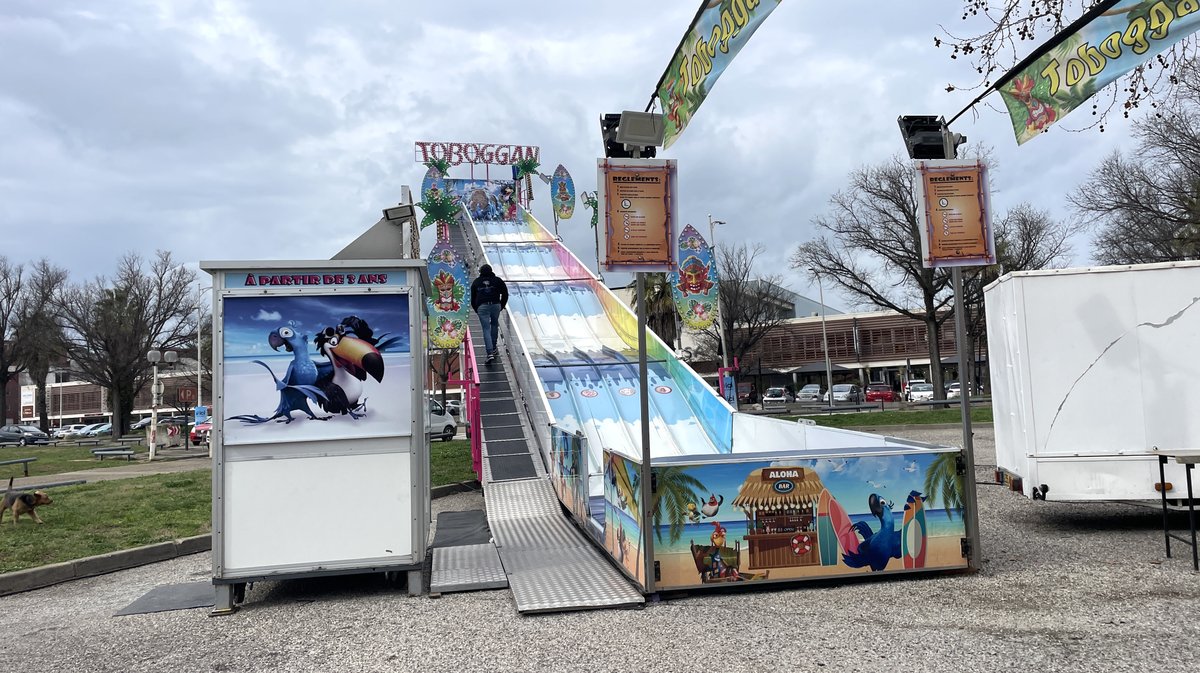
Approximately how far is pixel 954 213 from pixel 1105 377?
2747 millimetres

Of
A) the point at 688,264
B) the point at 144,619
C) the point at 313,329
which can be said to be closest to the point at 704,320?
the point at 688,264

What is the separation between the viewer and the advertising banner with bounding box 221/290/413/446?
687cm

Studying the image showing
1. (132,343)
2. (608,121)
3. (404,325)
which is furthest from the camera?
(132,343)

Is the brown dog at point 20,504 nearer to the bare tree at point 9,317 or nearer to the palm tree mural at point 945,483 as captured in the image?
the palm tree mural at point 945,483

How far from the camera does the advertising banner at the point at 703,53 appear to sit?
227 inches

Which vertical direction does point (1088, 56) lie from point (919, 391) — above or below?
above

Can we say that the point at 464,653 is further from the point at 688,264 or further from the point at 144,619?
the point at 688,264

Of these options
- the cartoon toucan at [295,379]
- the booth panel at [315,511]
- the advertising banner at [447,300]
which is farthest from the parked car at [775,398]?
the cartoon toucan at [295,379]

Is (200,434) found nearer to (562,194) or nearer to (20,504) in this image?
(562,194)

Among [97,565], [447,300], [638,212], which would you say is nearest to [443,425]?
[447,300]

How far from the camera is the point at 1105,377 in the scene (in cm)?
845

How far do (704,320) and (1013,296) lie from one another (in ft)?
27.0

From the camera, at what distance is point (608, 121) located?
7.68 m

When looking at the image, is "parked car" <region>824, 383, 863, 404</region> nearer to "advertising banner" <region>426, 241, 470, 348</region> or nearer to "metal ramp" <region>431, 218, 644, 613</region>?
"advertising banner" <region>426, 241, 470, 348</region>
